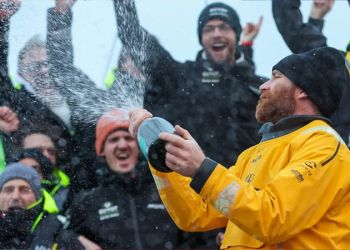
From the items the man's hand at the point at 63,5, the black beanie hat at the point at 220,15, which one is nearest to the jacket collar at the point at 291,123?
the black beanie hat at the point at 220,15

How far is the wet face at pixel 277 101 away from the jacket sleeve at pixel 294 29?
1.91 metres

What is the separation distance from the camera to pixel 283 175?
3.79 metres

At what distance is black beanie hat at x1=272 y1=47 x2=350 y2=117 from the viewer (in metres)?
4.32

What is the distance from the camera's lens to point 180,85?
21.2 ft

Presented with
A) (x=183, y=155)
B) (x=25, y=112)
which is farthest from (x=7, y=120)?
(x=183, y=155)

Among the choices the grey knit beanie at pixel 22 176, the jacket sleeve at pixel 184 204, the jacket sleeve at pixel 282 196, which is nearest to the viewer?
the jacket sleeve at pixel 282 196

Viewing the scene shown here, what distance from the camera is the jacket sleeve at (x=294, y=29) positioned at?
621 centimetres

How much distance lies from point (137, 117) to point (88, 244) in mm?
1943

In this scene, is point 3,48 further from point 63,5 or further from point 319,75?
point 319,75

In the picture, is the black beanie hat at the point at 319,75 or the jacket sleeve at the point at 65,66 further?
the jacket sleeve at the point at 65,66

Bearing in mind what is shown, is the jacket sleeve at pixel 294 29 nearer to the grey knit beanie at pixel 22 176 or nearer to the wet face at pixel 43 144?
the wet face at pixel 43 144

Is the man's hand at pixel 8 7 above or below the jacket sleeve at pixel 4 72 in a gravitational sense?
above

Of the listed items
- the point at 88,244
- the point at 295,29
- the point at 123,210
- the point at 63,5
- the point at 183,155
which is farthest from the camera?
the point at 63,5

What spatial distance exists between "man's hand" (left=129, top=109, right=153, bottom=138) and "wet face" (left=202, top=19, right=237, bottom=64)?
96.0 inches
